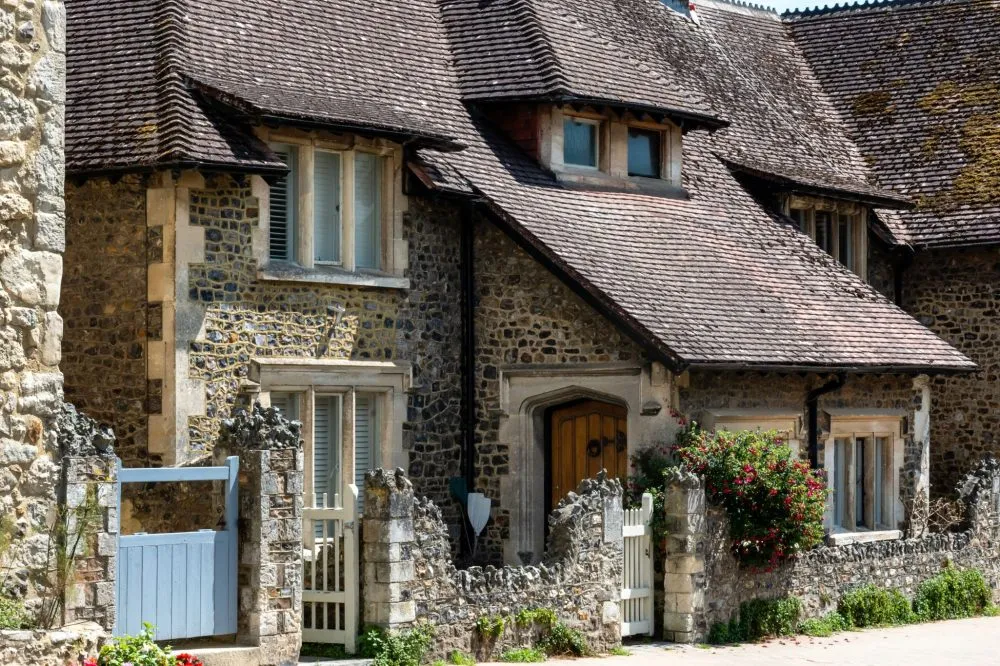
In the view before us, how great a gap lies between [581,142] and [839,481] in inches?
215

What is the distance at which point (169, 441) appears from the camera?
17.0 metres

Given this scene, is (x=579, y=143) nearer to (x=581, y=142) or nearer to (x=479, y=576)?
(x=581, y=142)

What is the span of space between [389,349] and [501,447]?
5.85 ft

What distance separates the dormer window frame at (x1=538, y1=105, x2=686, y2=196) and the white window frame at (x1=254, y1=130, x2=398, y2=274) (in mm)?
2643

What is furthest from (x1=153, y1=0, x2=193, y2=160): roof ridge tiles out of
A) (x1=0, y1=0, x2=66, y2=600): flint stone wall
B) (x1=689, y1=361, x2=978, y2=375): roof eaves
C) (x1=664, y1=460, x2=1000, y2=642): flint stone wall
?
(x1=664, y1=460, x2=1000, y2=642): flint stone wall

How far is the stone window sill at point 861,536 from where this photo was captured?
21500mm

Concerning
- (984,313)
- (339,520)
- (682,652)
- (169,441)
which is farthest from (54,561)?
(984,313)

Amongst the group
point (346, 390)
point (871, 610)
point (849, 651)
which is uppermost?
point (346, 390)

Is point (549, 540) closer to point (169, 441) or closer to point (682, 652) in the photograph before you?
point (682, 652)

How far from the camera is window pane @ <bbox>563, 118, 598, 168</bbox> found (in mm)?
21609

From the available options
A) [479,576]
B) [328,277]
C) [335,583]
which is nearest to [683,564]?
[479,576]

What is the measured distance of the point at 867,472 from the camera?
75.5 feet

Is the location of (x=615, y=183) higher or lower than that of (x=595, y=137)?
lower

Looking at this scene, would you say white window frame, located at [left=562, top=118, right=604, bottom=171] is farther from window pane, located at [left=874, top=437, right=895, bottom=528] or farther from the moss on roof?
the moss on roof
